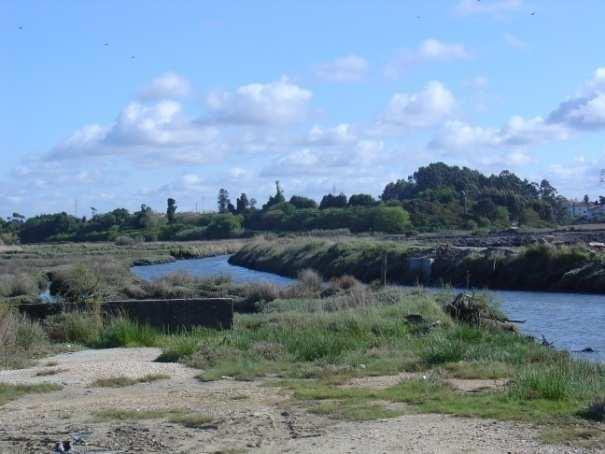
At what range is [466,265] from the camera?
179 ft

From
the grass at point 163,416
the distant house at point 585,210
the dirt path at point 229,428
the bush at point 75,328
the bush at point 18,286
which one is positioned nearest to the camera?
the dirt path at point 229,428

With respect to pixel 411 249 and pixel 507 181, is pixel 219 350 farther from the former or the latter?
pixel 507 181

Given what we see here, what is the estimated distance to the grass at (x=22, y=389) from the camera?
14.0 metres

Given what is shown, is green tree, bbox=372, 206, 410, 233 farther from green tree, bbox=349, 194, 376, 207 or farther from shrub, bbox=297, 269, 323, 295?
shrub, bbox=297, 269, 323, 295

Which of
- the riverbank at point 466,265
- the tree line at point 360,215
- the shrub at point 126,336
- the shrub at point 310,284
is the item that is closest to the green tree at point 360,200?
the tree line at point 360,215

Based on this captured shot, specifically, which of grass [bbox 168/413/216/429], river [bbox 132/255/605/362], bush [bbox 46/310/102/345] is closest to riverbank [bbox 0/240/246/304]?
bush [bbox 46/310/102/345]

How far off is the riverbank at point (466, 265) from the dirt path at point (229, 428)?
90.9 feet

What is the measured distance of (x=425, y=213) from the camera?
126 m

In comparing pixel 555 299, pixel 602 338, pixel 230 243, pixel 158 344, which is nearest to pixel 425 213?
pixel 230 243

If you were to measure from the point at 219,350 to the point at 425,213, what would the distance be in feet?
361

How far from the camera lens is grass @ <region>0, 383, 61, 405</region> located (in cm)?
1405

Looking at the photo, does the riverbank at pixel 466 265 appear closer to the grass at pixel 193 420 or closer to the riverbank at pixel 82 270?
the riverbank at pixel 82 270

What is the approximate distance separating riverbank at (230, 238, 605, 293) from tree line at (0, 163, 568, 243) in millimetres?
46472

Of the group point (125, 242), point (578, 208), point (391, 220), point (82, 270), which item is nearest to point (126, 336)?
point (82, 270)
